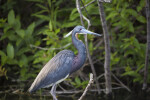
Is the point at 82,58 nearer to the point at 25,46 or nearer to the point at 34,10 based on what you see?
the point at 25,46

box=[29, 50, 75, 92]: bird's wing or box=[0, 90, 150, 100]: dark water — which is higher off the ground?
box=[29, 50, 75, 92]: bird's wing

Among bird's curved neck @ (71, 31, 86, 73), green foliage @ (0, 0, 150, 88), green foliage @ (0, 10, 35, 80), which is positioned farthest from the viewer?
green foliage @ (0, 10, 35, 80)

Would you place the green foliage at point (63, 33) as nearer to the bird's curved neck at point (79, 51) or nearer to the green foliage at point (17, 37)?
the green foliage at point (17, 37)

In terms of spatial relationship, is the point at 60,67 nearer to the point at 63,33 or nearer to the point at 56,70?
the point at 56,70

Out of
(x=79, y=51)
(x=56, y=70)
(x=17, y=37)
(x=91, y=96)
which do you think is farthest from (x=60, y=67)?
(x=17, y=37)

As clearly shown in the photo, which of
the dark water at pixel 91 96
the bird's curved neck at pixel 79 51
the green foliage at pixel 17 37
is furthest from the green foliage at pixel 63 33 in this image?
the bird's curved neck at pixel 79 51

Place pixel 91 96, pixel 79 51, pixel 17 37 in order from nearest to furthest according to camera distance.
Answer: pixel 79 51, pixel 91 96, pixel 17 37

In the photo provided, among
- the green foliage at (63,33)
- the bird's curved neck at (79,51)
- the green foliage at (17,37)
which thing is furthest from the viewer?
the green foliage at (17,37)

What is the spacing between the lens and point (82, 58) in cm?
465

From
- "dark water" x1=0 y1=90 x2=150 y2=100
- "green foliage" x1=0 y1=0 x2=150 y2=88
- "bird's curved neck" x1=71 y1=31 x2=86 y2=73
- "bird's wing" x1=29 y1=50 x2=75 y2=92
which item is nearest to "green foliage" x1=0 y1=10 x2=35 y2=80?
"green foliage" x1=0 y1=0 x2=150 y2=88

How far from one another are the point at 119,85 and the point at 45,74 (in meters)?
2.41

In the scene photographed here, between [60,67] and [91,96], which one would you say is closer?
[60,67]

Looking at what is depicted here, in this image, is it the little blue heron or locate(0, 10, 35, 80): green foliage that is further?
locate(0, 10, 35, 80): green foliage

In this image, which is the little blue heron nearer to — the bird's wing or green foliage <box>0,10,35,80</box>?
the bird's wing
